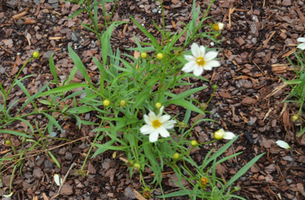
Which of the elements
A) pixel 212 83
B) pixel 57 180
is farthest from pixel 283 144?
pixel 57 180

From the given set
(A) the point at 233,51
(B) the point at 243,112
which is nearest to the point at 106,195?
(B) the point at 243,112

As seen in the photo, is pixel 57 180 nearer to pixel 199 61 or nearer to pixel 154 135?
pixel 154 135

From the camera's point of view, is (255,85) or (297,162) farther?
(255,85)

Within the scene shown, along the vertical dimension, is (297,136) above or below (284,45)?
below

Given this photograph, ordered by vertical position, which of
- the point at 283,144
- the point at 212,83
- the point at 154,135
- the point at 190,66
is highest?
the point at 190,66

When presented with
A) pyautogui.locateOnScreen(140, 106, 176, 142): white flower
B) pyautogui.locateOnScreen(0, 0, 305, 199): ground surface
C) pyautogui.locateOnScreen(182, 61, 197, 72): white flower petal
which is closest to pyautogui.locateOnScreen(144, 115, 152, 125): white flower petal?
pyautogui.locateOnScreen(140, 106, 176, 142): white flower

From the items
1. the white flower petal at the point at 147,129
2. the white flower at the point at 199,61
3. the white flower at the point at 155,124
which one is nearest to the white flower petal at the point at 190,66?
the white flower at the point at 199,61

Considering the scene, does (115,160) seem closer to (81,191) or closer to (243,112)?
(81,191)

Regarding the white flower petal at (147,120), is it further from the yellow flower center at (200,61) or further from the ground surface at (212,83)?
the ground surface at (212,83)

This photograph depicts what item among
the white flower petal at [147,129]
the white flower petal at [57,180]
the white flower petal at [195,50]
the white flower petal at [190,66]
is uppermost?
the white flower petal at [195,50]
